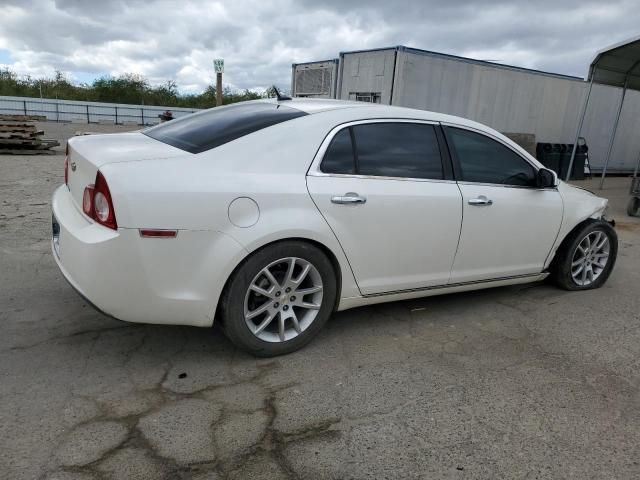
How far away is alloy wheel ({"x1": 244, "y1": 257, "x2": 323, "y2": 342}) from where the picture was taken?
9.73 ft

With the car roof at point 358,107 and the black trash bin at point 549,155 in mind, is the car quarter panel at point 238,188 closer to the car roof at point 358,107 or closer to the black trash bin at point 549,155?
the car roof at point 358,107

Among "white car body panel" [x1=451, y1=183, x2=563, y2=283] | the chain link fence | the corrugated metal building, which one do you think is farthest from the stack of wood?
the chain link fence

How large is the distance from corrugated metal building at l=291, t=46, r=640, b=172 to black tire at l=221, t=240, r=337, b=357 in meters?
8.10

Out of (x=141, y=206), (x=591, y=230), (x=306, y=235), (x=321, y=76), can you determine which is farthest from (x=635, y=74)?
(x=141, y=206)

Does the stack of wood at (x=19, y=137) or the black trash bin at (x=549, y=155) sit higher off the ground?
the black trash bin at (x=549, y=155)

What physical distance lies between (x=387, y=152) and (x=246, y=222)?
1167 mm

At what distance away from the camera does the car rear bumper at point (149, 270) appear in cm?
257

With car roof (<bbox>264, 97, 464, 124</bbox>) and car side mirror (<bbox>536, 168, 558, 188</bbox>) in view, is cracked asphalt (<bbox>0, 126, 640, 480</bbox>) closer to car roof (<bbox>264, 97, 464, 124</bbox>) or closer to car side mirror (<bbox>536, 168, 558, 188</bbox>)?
car side mirror (<bbox>536, 168, 558, 188</bbox>)

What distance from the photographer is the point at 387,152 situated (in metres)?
3.38

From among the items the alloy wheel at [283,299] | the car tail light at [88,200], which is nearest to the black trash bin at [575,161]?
the alloy wheel at [283,299]

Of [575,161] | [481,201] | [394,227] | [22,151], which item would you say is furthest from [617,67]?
[22,151]

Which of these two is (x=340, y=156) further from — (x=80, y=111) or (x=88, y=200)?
(x=80, y=111)

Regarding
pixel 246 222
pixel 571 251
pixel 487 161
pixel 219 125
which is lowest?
pixel 571 251

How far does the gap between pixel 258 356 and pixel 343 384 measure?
564mm
